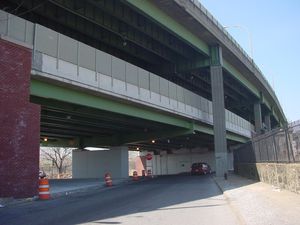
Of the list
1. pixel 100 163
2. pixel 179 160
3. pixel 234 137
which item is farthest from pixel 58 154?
pixel 100 163

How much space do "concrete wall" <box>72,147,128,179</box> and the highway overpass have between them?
1.02 feet

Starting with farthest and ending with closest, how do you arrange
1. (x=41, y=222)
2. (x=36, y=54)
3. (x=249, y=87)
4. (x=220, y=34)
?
(x=249, y=87), (x=220, y=34), (x=36, y=54), (x=41, y=222)

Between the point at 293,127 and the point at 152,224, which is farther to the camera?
the point at 293,127

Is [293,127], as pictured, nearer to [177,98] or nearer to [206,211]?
[206,211]

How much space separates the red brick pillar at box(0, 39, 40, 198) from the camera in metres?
18.7

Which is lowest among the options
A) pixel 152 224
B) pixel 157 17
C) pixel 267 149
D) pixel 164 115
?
pixel 152 224

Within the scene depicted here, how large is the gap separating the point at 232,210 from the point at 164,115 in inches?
937

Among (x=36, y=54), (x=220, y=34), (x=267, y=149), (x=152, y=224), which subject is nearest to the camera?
(x=152, y=224)

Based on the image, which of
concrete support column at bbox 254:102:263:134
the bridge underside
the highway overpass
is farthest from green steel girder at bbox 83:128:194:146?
concrete support column at bbox 254:102:263:134

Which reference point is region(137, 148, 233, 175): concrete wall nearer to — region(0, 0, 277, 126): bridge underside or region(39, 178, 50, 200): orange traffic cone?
region(0, 0, 277, 126): bridge underside

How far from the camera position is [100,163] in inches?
1833

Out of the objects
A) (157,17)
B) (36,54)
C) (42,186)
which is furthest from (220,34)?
(42,186)

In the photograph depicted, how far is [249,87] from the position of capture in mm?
56812

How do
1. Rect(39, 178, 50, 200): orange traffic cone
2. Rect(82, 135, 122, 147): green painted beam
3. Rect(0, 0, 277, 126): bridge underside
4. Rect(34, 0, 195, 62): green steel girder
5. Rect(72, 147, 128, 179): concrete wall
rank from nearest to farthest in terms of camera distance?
1. Rect(39, 178, 50, 200): orange traffic cone
2. Rect(34, 0, 195, 62): green steel girder
3. Rect(0, 0, 277, 126): bridge underside
4. Rect(72, 147, 128, 179): concrete wall
5. Rect(82, 135, 122, 147): green painted beam
